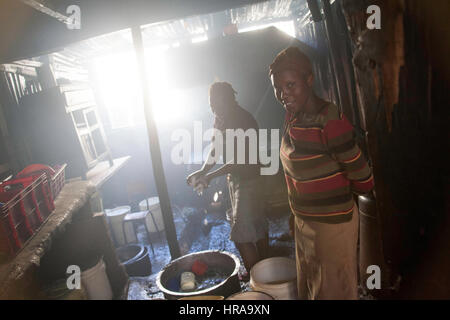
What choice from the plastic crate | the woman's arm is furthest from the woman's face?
the plastic crate

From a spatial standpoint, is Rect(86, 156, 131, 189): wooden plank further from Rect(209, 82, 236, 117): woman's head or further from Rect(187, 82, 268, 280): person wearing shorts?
Rect(209, 82, 236, 117): woman's head

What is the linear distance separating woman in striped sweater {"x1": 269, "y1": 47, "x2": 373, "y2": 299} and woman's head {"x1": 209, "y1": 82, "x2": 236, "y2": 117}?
64.4 inches

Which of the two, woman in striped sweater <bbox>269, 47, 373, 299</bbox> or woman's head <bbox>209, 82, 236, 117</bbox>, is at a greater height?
woman's head <bbox>209, 82, 236, 117</bbox>

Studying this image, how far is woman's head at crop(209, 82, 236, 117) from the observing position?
144 inches

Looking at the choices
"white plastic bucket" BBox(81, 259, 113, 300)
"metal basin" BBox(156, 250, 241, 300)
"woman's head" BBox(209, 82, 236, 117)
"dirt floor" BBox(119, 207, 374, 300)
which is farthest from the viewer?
"dirt floor" BBox(119, 207, 374, 300)

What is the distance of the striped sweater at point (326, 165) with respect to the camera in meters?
1.88

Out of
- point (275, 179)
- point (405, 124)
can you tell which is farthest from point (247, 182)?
point (275, 179)

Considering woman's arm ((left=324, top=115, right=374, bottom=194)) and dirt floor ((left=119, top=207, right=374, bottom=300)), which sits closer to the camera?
woman's arm ((left=324, top=115, right=374, bottom=194))

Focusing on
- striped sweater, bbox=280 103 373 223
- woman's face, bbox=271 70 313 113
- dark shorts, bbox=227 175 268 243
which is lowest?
dark shorts, bbox=227 175 268 243

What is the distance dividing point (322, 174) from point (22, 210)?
3.04 meters

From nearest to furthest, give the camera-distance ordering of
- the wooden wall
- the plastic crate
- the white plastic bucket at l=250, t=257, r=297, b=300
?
the wooden wall < the plastic crate < the white plastic bucket at l=250, t=257, r=297, b=300

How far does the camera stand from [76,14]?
11.1 ft

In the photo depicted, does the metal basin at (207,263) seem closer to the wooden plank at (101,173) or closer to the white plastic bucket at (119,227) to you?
the wooden plank at (101,173)

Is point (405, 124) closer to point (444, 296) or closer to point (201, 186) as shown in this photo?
point (444, 296)
